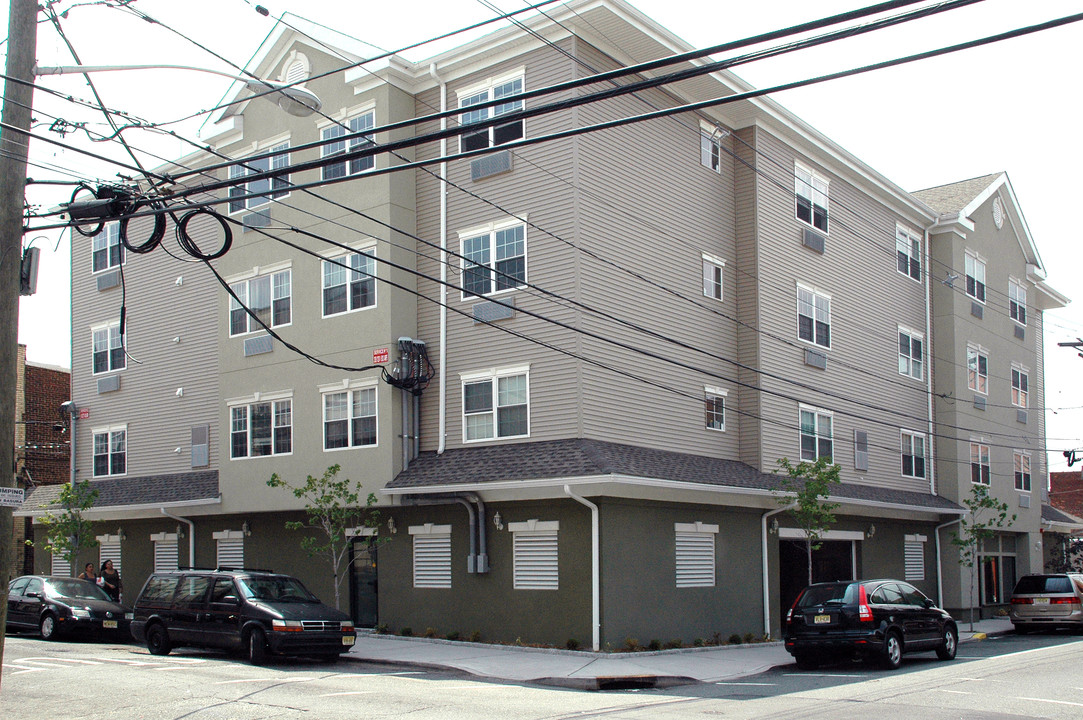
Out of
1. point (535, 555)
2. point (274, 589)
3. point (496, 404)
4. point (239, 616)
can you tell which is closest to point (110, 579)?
point (274, 589)

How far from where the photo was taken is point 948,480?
32.4 metres

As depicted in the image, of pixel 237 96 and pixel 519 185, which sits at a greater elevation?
pixel 237 96

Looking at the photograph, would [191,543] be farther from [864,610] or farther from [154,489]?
[864,610]

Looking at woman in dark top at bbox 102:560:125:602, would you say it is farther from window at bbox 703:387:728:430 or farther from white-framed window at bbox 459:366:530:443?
window at bbox 703:387:728:430

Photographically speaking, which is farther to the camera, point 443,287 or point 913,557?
point 913,557

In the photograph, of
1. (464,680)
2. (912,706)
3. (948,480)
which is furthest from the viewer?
(948,480)

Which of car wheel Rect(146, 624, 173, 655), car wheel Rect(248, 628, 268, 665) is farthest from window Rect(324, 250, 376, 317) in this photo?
car wheel Rect(248, 628, 268, 665)

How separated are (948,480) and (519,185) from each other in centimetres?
1787

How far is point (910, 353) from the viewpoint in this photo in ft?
107

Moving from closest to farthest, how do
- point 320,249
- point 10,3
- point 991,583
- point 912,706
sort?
point 10,3 → point 912,706 → point 320,249 → point 991,583

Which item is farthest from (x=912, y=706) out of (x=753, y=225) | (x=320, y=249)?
(x=320, y=249)

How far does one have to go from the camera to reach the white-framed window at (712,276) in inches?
987

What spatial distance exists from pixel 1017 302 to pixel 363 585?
26273mm

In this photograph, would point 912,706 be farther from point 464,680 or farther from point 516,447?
point 516,447
